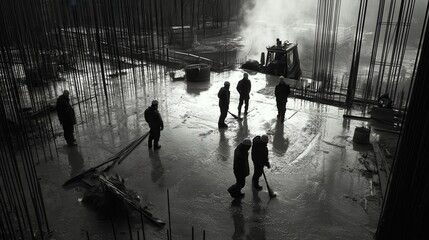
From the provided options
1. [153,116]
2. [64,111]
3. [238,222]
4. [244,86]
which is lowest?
[238,222]

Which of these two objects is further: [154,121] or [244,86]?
[244,86]

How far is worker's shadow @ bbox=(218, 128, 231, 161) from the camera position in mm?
7242

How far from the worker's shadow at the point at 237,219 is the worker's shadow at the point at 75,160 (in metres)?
3.34

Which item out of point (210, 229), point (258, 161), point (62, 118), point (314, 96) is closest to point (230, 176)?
point (258, 161)

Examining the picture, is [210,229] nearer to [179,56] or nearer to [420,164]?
[420,164]

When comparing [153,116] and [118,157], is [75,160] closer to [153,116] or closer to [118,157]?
[118,157]

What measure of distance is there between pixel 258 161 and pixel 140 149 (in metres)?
3.14

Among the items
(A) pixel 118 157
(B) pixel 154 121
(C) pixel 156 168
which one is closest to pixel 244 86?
(B) pixel 154 121

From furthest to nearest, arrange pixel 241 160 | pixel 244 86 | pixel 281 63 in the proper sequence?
pixel 281 63 < pixel 244 86 < pixel 241 160

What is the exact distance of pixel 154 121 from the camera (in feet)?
23.7

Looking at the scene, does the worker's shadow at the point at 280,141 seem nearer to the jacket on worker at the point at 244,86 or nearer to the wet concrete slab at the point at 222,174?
the wet concrete slab at the point at 222,174

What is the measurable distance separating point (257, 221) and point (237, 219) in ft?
1.05

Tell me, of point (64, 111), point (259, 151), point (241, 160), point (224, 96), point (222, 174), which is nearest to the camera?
point (241, 160)

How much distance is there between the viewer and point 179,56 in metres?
17.3
